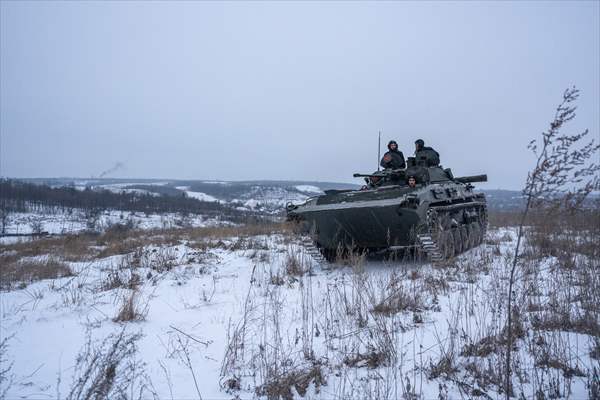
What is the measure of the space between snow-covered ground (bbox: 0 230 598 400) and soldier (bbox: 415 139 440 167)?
3.43 metres

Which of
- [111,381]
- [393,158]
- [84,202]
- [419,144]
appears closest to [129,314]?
[111,381]

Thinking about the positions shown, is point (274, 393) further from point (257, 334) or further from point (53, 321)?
point (53, 321)

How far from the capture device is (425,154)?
8.91 meters

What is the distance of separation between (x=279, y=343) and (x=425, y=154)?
22.2 feet

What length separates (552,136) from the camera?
2059mm

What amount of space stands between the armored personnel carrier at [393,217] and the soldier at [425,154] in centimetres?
23

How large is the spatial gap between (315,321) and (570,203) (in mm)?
2514

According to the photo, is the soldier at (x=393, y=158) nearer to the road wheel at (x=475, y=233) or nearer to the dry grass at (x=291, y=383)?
the road wheel at (x=475, y=233)

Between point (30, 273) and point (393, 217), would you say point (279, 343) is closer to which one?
point (393, 217)

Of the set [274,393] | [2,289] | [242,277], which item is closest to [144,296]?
[242,277]

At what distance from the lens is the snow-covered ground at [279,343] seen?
2613 mm

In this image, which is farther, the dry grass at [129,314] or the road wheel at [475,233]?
the road wheel at [475,233]

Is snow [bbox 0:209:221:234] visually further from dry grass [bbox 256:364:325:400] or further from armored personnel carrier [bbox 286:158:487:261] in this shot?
dry grass [bbox 256:364:325:400]

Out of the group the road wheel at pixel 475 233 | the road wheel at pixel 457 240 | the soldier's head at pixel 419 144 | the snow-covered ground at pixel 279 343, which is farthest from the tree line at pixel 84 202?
the snow-covered ground at pixel 279 343
